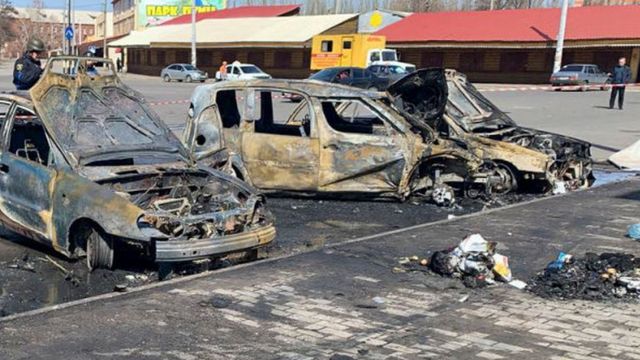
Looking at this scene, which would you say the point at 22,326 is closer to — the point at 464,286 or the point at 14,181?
the point at 14,181

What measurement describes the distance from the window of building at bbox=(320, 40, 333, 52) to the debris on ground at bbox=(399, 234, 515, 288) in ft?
135

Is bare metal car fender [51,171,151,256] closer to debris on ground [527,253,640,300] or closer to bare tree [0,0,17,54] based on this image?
debris on ground [527,253,640,300]

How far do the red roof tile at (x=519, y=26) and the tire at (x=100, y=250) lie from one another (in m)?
41.9

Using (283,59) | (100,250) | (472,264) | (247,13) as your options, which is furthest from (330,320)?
(247,13)

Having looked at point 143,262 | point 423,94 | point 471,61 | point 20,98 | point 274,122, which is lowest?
point 143,262

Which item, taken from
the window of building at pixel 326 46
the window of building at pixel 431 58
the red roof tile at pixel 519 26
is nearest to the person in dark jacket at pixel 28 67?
the window of building at pixel 326 46

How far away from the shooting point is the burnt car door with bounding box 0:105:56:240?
260 inches

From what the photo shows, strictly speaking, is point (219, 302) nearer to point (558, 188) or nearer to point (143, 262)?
point (143, 262)

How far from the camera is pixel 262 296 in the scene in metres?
5.66

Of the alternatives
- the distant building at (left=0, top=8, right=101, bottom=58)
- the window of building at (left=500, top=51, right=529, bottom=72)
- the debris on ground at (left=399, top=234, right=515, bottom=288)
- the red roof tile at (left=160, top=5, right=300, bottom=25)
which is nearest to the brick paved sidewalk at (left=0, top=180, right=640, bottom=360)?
the debris on ground at (left=399, top=234, right=515, bottom=288)

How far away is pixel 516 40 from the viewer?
46.7m

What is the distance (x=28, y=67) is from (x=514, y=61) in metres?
42.6

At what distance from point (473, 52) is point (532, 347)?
160 ft

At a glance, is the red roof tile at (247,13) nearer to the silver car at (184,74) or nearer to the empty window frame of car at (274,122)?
the silver car at (184,74)
